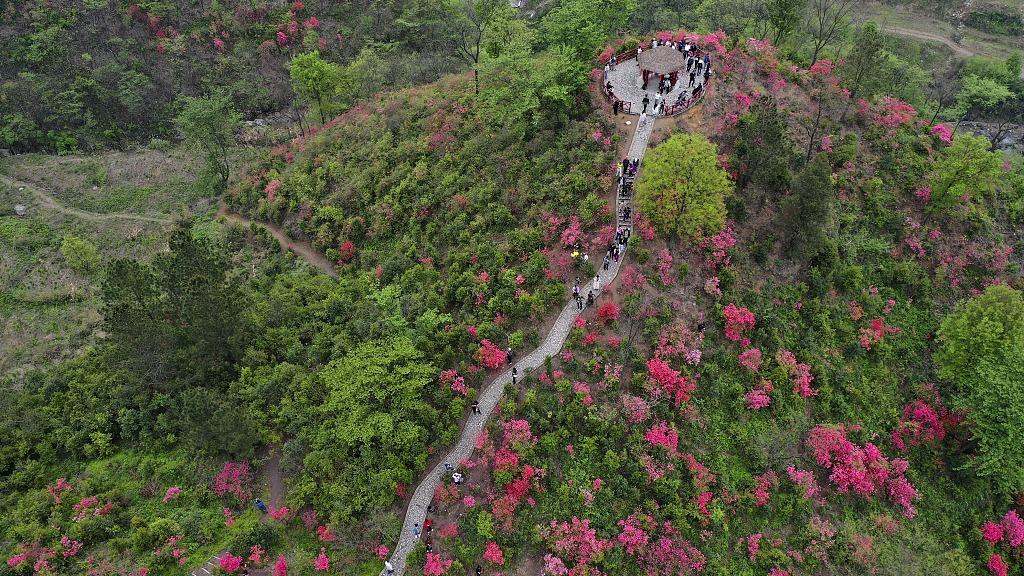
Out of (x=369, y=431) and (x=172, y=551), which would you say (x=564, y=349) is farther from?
(x=172, y=551)

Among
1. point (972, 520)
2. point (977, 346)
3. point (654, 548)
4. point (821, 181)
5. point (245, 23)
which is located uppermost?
point (245, 23)

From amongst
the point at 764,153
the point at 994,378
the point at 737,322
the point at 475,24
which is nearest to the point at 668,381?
the point at 737,322

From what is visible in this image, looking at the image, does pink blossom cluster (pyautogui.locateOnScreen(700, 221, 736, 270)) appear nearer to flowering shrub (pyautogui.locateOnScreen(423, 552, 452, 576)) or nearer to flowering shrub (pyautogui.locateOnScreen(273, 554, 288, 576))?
flowering shrub (pyautogui.locateOnScreen(423, 552, 452, 576))

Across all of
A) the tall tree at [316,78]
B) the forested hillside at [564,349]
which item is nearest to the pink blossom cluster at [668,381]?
the forested hillside at [564,349]

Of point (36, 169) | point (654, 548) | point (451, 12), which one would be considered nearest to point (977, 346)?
point (654, 548)

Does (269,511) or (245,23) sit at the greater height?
(245,23)

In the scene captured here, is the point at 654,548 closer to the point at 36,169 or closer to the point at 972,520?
the point at 972,520

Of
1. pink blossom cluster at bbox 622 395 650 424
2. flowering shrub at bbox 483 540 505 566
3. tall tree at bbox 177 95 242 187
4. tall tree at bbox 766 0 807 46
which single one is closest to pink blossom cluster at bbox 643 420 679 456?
pink blossom cluster at bbox 622 395 650 424
